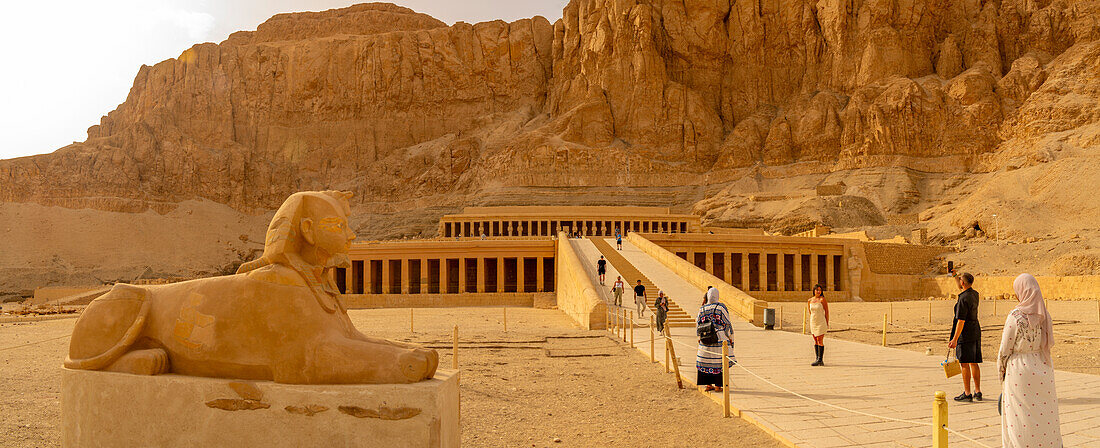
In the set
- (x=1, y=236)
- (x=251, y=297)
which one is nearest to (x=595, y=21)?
(x=1, y=236)

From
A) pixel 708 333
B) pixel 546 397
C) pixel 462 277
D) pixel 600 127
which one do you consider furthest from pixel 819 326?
pixel 600 127

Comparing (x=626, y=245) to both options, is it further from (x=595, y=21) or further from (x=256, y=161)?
(x=256, y=161)

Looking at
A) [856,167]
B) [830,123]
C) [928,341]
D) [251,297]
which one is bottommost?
[928,341]

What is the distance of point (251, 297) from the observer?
5.49 meters

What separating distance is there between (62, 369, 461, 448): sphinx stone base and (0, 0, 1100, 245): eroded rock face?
56.7 m

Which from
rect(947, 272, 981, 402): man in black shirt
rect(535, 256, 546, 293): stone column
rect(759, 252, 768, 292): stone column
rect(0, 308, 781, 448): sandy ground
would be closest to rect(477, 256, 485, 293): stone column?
rect(535, 256, 546, 293): stone column

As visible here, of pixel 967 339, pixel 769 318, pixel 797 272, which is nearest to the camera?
pixel 967 339

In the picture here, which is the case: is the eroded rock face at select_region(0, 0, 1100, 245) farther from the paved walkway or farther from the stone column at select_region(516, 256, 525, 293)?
the paved walkway

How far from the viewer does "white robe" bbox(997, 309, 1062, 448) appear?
5.49 meters

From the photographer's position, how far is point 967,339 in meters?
8.35

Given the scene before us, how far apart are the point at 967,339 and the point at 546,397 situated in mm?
5223

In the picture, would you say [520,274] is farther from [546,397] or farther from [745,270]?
[546,397]

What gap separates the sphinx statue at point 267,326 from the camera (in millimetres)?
5301

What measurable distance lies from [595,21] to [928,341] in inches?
2951
